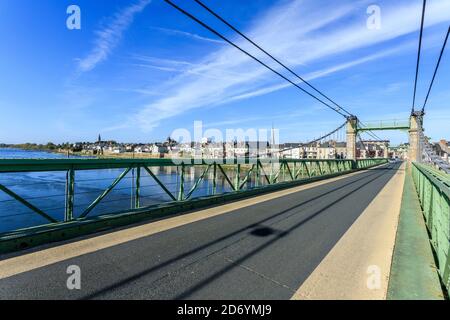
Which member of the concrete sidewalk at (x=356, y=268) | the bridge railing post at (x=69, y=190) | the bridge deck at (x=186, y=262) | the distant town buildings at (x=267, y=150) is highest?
the distant town buildings at (x=267, y=150)

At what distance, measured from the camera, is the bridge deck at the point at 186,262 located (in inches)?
118

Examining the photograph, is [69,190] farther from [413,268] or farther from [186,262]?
[413,268]

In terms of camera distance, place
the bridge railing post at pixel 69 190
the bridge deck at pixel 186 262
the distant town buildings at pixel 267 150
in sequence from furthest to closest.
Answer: the distant town buildings at pixel 267 150
the bridge railing post at pixel 69 190
the bridge deck at pixel 186 262

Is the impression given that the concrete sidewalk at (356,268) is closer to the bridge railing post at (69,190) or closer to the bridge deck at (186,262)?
the bridge deck at (186,262)

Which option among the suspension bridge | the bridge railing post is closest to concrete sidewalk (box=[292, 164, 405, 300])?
the suspension bridge

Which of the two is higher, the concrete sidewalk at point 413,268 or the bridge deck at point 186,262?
the bridge deck at point 186,262

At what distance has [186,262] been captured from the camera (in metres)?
3.77

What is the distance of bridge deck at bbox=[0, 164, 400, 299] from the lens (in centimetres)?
301

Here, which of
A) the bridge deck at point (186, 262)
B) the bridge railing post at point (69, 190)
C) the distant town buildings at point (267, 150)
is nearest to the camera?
the bridge deck at point (186, 262)

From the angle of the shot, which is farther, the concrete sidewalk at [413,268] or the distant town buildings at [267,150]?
the distant town buildings at [267,150]

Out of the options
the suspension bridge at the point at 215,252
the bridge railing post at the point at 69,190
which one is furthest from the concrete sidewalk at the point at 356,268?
the bridge railing post at the point at 69,190

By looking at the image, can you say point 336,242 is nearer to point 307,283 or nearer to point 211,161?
point 307,283

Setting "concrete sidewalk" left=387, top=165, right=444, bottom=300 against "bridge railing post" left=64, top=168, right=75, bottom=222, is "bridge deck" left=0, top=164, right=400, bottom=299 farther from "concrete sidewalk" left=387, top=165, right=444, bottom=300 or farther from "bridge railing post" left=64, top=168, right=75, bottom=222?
"bridge railing post" left=64, top=168, right=75, bottom=222
